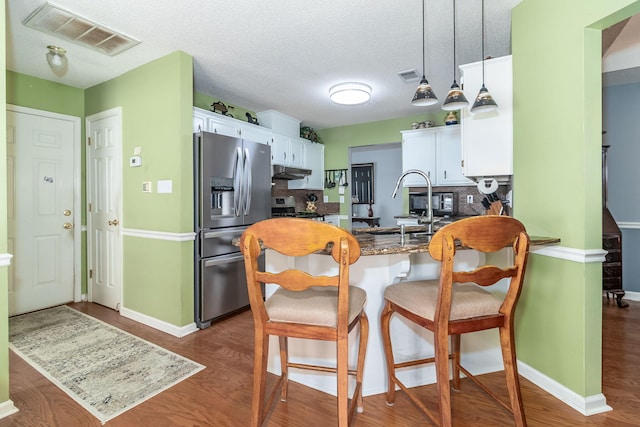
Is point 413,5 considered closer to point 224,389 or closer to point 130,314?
point 224,389

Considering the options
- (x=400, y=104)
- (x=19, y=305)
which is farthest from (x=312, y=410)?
(x=400, y=104)

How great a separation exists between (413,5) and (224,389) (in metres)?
2.74

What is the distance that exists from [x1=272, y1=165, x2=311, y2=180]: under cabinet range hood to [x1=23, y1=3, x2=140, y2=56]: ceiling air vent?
214 cm

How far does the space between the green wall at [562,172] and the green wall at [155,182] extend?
259cm

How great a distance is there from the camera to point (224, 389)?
193cm

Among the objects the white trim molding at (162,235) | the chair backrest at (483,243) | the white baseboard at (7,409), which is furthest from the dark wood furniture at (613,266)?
the white baseboard at (7,409)

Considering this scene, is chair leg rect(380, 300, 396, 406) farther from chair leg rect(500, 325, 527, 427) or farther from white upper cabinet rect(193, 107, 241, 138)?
white upper cabinet rect(193, 107, 241, 138)

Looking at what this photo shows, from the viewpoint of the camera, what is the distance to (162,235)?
2.86 meters

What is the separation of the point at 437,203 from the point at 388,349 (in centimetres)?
341

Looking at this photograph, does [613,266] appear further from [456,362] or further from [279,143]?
[279,143]

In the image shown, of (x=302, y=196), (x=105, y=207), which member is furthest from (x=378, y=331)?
(x=302, y=196)

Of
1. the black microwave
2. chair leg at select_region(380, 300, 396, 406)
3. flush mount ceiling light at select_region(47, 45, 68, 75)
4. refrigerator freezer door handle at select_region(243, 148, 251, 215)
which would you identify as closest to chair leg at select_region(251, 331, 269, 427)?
chair leg at select_region(380, 300, 396, 406)

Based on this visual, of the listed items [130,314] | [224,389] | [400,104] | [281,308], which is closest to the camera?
[281,308]

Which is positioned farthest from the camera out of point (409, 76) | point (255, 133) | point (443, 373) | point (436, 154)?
point (436, 154)
